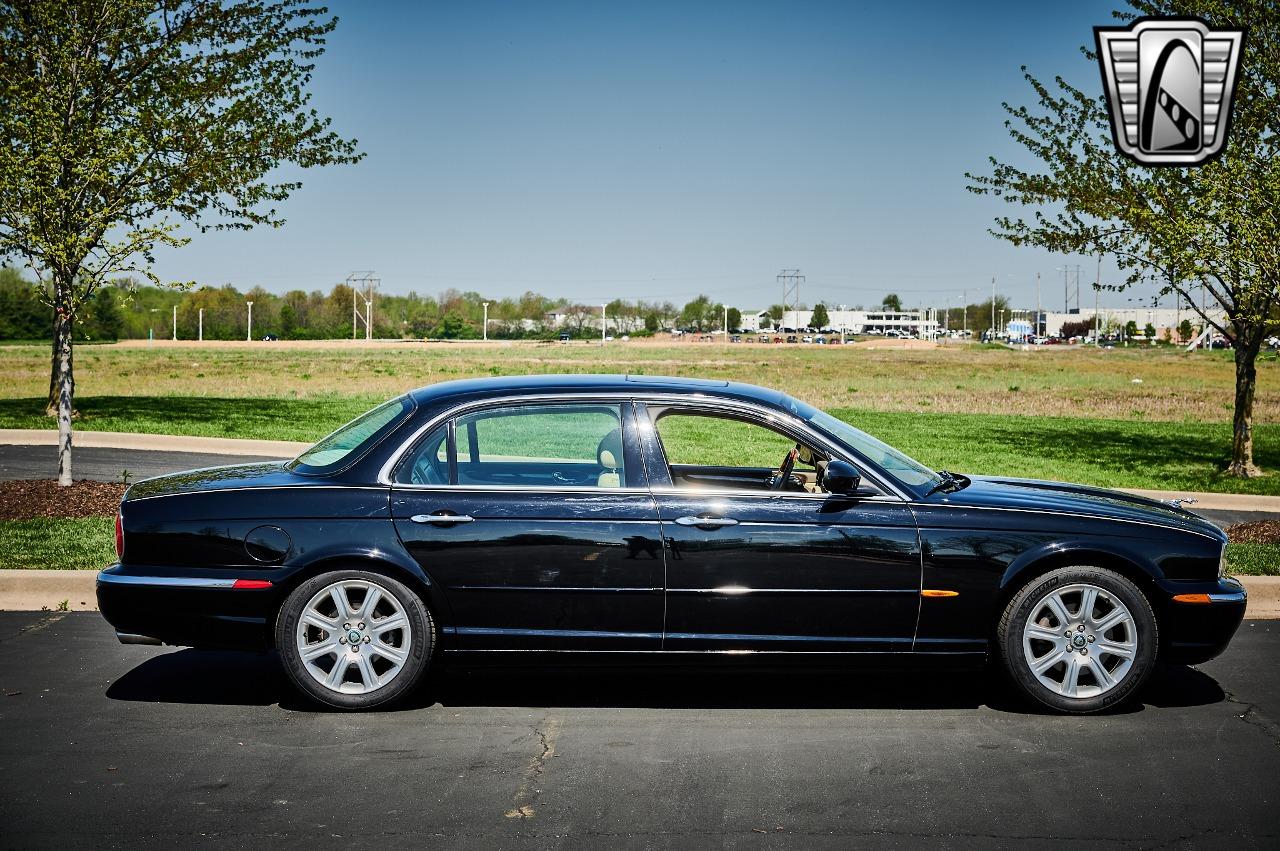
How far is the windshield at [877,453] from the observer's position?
5844mm

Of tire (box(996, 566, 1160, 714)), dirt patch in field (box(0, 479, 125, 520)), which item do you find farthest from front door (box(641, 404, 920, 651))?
dirt patch in field (box(0, 479, 125, 520))

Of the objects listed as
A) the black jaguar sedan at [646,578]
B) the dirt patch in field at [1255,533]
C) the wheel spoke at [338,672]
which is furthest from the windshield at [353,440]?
the dirt patch in field at [1255,533]

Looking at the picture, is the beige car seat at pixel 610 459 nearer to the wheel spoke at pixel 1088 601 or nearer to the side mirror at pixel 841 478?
the side mirror at pixel 841 478

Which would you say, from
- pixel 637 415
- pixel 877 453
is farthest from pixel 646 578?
pixel 877 453

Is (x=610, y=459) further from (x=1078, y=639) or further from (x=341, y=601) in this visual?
(x=1078, y=639)

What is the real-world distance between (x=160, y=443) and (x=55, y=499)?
5725mm

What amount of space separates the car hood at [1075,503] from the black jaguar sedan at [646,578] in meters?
0.03

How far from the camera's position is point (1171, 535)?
225 inches

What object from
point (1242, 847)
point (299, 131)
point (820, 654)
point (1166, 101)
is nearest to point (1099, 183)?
point (1166, 101)

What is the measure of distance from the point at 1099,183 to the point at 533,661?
13.0m

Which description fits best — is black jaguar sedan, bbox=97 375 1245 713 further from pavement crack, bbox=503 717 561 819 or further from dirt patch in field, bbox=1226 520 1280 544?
dirt patch in field, bbox=1226 520 1280 544

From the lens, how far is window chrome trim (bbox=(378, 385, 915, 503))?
5.70 meters

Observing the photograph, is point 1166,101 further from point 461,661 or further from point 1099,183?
point 461,661

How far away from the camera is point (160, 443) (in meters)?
17.0
